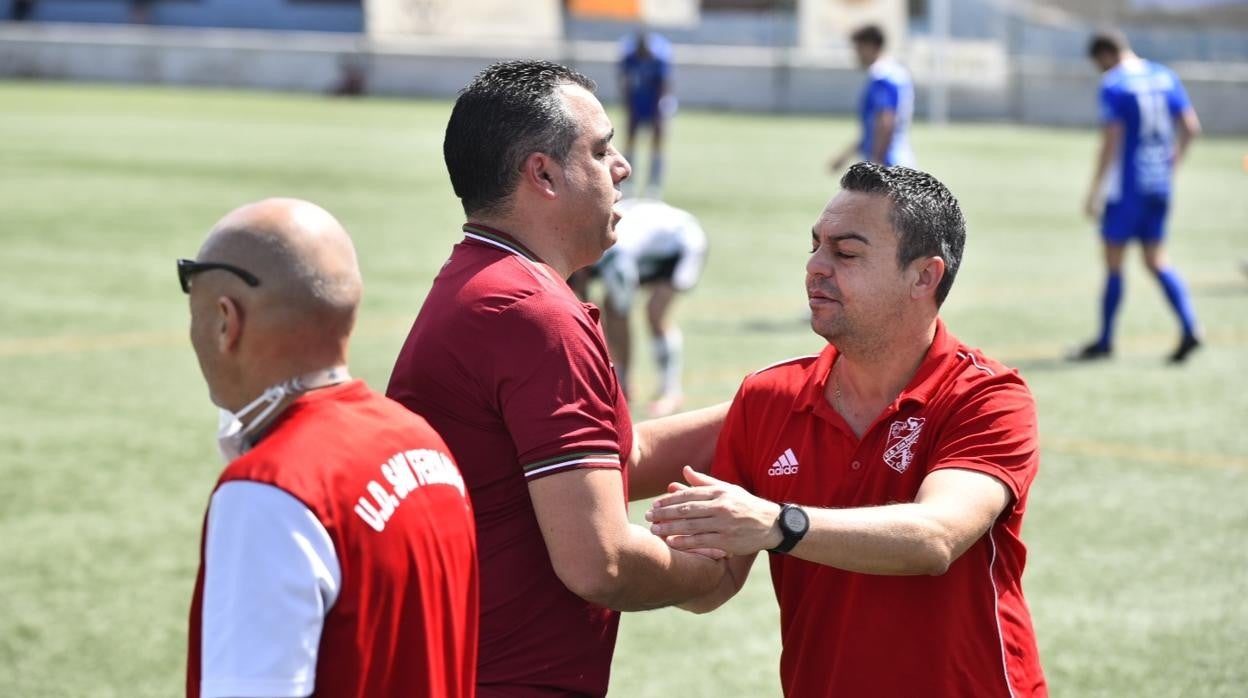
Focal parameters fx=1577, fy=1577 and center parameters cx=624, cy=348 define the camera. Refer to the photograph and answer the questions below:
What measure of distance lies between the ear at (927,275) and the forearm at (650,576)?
2.66 ft

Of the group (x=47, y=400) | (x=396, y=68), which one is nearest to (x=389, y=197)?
(x=47, y=400)

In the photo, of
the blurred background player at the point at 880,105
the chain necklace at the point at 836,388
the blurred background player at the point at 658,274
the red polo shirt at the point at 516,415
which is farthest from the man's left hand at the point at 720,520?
the blurred background player at the point at 880,105

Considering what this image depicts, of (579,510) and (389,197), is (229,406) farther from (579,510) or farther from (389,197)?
(389,197)

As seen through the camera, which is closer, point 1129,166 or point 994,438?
point 994,438

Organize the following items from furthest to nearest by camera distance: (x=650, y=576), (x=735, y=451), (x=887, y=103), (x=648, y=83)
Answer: (x=648, y=83), (x=887, y=103), (x=735, y=451), (x=650, y=576)

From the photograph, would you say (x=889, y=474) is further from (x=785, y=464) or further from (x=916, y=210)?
(x=916, y=210)

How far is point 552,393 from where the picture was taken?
327 cm

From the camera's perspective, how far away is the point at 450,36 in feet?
160

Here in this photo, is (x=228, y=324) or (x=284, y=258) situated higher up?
(x=284, y=258)

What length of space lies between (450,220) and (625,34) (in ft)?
113

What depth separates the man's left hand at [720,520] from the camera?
3258mm

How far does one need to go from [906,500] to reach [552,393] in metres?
0.95

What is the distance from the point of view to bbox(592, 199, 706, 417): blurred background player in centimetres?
1104

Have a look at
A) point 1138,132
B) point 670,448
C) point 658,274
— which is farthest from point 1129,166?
point 670,448
